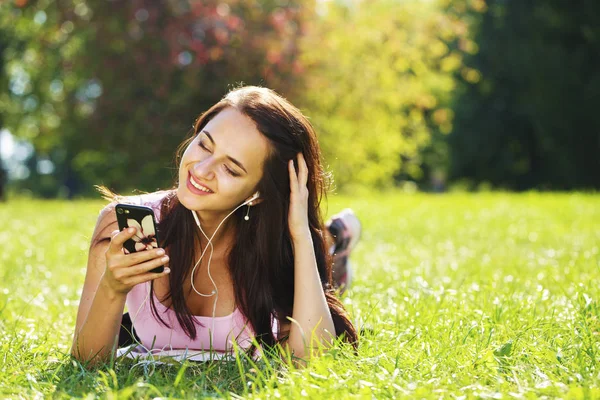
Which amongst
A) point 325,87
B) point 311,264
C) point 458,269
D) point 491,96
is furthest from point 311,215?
point 491,96

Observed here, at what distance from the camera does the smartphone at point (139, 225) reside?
2.68 metres

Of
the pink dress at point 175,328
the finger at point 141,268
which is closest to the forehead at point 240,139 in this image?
the finger at point 141,268

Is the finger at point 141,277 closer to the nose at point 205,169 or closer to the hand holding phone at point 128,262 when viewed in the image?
the hand holding phone at point 128,262

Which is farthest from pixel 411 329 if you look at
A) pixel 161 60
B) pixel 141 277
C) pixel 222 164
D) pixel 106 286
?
pixel 161 60

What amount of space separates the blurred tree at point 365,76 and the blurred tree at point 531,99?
210 cm

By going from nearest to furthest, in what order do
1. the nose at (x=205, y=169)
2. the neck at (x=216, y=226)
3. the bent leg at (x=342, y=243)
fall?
the nose at (x=205, y=169) → the neck at (x=216, y=226) → the bent leg at (x=342, y=243)

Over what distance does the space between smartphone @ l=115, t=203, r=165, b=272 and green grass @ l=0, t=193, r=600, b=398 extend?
48cm

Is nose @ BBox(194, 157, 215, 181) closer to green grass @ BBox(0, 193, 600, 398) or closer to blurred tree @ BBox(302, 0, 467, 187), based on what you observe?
green grass @ BBox(0, 193, 600, 398)

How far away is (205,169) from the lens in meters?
2.91

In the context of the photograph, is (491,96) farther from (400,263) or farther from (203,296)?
(203,296)

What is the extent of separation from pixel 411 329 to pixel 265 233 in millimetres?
803

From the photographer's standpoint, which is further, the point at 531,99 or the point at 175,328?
the point at 531,99

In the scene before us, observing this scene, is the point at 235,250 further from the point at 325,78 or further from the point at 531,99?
the point at 531,99

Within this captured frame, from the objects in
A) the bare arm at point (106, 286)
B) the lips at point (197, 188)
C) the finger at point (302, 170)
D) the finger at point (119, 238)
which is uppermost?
the finger at point (302, 170)
